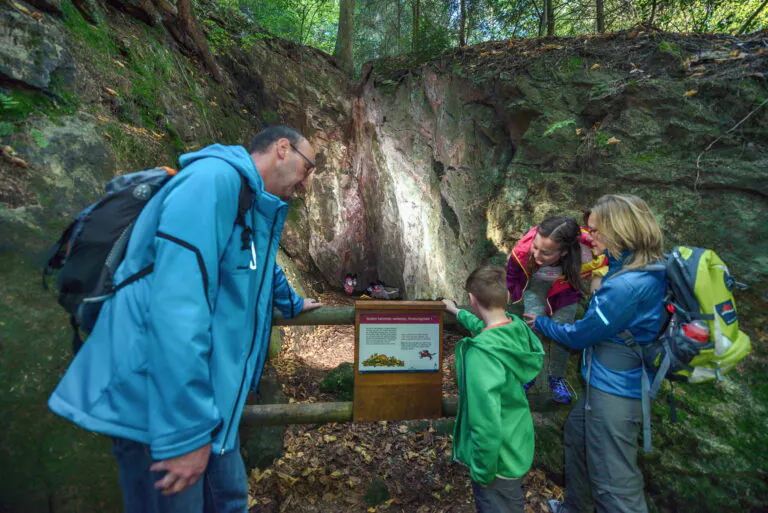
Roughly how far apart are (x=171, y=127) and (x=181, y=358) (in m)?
5.32

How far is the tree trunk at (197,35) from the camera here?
671 centimetres

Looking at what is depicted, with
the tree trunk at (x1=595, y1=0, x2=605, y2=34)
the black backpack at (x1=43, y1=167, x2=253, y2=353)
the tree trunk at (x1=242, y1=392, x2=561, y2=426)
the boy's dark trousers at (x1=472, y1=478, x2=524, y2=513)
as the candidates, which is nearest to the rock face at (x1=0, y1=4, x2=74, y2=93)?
the black backpack at (x1=43, y1=167, x2=253, y2=353)

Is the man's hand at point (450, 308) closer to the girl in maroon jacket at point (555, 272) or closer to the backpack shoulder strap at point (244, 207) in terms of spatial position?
the girl in maroon jacket at point (555, 272)

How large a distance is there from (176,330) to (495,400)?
170 cm

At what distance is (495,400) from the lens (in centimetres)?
213

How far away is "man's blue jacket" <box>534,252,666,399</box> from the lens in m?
2.26

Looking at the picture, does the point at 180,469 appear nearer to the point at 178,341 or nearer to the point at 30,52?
the point at 178,341

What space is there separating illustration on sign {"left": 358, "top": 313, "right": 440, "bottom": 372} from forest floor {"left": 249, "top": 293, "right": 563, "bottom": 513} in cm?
145

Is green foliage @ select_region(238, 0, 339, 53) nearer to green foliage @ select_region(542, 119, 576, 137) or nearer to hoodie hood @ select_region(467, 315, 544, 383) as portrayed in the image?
green foliage @ select_region(542, 119, 576, 137)

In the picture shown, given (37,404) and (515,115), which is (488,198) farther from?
(37,404)

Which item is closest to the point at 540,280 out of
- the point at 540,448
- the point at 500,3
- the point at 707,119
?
the point at 540,448

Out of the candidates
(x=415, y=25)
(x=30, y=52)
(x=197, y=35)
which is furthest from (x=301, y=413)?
(x=415, y=25)

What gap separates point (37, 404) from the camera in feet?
7.96

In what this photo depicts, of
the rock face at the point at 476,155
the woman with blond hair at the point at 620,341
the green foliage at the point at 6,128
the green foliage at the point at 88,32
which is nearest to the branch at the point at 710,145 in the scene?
the rock face at the point at 476,155
